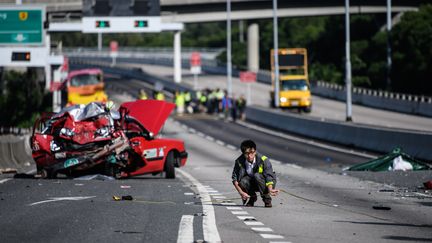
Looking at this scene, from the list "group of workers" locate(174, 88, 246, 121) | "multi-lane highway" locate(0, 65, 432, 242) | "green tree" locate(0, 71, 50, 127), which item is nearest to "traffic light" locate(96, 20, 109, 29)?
"green tree" locate(0, 71, 50, 127)

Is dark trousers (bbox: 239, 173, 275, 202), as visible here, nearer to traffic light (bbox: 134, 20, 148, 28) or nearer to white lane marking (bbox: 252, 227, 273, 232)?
white lane marking (bbox: 252, 227, 273, 232)

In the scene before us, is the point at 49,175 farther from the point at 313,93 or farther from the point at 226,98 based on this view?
the point at 313,93

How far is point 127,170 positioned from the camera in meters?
24.6

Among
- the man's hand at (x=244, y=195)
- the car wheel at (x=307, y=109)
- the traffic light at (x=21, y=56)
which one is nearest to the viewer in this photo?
the man's hand at (x=244, y=195)

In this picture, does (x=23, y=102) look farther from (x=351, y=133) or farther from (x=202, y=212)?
(x=202, y=212)

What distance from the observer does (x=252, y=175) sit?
53.2 feet

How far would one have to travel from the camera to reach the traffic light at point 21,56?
51.7m

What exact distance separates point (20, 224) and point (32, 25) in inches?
1541

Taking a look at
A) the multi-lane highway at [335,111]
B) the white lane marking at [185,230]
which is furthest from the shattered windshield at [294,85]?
the white lane marking at [185,230]

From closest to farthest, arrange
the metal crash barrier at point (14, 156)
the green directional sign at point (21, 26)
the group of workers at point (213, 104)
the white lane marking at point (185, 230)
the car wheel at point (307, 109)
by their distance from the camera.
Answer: the white lane marking at point (185, 230) < the metal crash barrier at point (14, 156) < the green directional sign at point (21, 26) < the group of workers at point (213, 104) < the car wheel at point (307, 109)

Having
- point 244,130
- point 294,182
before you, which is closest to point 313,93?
point 244,130

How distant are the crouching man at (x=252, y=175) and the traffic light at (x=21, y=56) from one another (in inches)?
1444

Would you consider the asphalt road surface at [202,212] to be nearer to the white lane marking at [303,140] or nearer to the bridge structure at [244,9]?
the white lane marking at [303,140]

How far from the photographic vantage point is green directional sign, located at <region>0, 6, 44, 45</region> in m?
51.0
